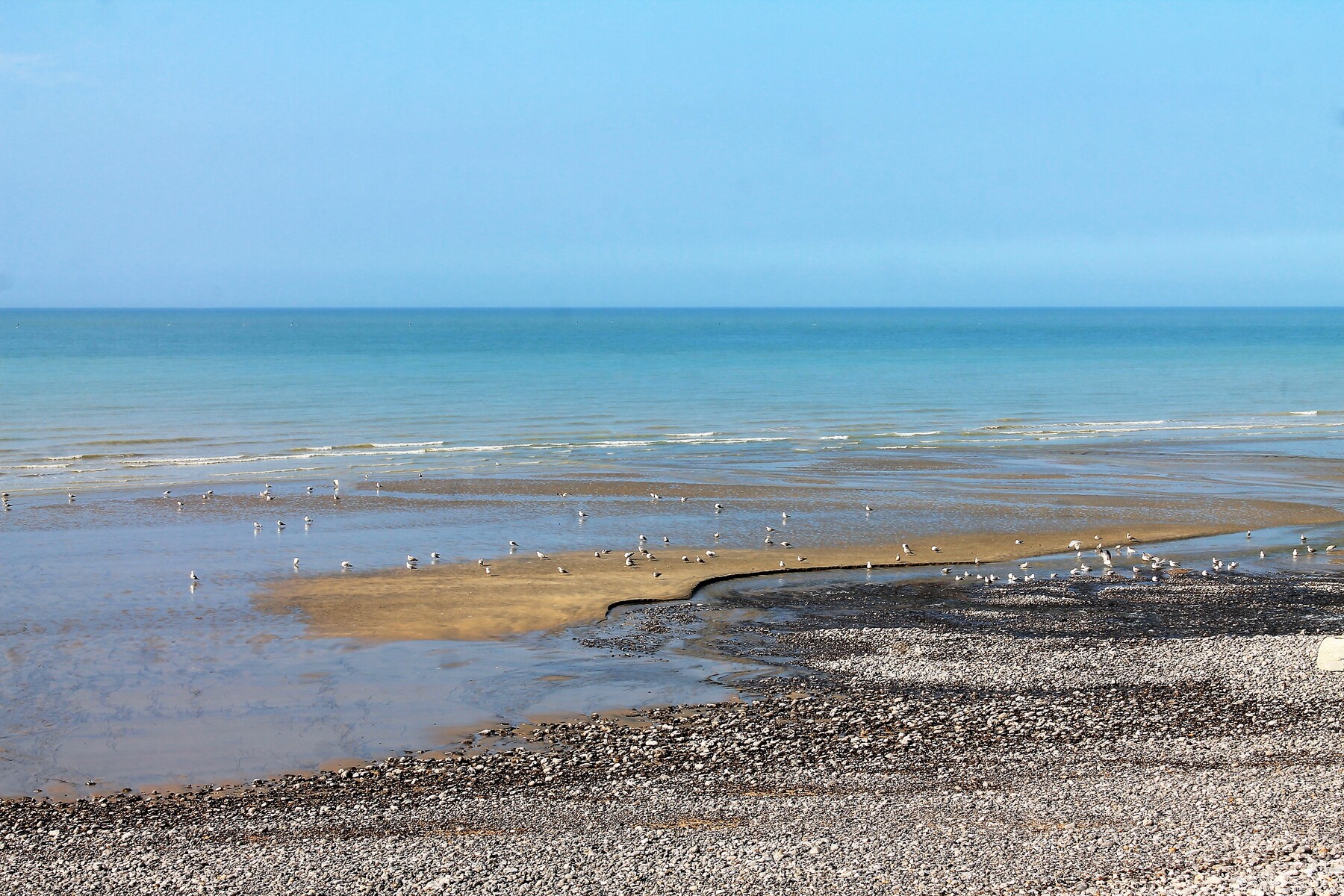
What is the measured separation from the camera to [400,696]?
18594mm

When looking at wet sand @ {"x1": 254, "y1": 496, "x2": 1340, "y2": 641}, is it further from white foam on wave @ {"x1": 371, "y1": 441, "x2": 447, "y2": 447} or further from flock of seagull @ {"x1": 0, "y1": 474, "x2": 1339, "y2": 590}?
white foam on wave @ {"x1": 371, "y1": 441, "x2": 447, "y2": 447}

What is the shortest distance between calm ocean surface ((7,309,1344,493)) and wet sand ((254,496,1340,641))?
17321 mm

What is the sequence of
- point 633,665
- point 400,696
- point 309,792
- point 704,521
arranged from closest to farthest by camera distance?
point 309,792 → point 400,696 → point 633,665 → point 704,521

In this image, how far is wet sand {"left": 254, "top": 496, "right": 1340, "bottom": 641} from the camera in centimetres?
2309

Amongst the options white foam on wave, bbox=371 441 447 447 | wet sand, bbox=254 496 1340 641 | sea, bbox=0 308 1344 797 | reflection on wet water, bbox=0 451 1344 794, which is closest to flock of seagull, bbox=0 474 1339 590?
wet sand, bbox=254 496 1340 641

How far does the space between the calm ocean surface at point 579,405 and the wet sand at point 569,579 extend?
682 inches

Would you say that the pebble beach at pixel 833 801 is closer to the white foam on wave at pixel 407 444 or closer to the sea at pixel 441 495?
the sea at pixel 441 495

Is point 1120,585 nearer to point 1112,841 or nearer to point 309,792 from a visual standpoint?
point 1112,841

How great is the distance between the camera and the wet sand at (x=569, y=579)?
75.8 ft

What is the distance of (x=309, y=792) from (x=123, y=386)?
239ft

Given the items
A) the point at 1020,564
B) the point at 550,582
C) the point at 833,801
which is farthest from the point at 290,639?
the point at 1020,564

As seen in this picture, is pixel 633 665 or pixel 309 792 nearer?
pixel 309 792

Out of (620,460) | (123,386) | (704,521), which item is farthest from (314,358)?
(704,521)

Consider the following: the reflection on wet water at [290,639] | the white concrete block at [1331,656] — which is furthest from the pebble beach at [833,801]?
the reflection on wet water at [290,639]
